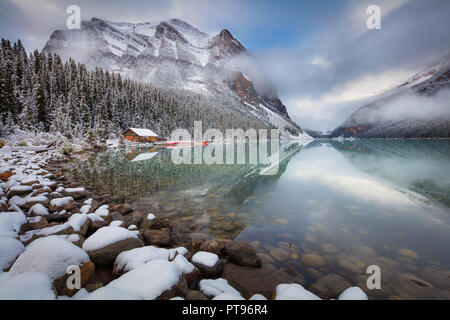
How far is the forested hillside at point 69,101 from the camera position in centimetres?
3834

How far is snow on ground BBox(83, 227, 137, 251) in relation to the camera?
3.91 metres

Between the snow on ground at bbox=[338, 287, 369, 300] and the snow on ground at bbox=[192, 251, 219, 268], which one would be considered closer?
the snow on ground at bbox=[338, 287, 369, 300]

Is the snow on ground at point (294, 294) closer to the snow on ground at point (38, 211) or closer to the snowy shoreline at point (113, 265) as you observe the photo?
the snowy shoreline at point (113, 265)

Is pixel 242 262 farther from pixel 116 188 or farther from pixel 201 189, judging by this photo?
pixel 116 188

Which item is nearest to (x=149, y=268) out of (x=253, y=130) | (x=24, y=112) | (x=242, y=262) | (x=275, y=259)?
(x=242, y=262)

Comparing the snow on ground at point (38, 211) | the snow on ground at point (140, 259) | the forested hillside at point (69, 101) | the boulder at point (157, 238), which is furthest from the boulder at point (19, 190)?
the forested hillside at point (69, 101)

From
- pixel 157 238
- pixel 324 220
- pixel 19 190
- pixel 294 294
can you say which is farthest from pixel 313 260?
pixel 19 190

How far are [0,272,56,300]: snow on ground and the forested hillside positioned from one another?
44.6m

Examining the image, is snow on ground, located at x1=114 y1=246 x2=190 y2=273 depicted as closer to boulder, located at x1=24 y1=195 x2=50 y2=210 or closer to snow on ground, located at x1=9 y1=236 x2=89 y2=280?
snow on ground, located at x1=9 y1=236 x2=89 y2=280

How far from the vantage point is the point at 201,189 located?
1228 cm

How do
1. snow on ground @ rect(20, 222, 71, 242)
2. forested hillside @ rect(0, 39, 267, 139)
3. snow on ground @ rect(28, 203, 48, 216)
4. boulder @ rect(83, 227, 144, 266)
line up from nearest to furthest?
boulder @ rect(83, 227, 144, 266) < snow on ground @ rect(20, 222, 71, 242) < snow on ground @ rect(28, 203, 48, 216) < forested hillside @ rect(0, 39, 267, 139)

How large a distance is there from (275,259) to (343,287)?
5.44ft

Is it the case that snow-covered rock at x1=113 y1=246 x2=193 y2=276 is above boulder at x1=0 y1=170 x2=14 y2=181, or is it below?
below

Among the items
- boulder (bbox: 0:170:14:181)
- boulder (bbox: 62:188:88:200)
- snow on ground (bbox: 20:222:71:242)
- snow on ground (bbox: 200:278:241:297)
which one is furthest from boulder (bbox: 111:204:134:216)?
boulder (bbox: 0:170:14:181)
